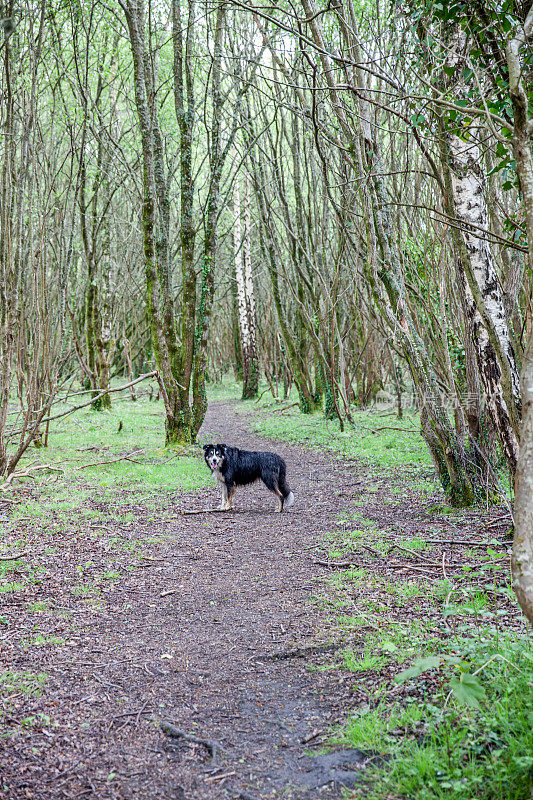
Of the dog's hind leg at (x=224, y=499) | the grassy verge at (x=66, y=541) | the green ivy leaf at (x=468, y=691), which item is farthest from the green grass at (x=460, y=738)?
the dog's hind leg at (x=224, y=499)

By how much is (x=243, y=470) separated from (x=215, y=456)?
0.47 metres

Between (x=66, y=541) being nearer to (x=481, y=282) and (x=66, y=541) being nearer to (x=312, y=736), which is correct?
(x=312, y=736)

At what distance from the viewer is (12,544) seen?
6316mm

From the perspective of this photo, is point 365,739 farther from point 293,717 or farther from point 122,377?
point 122,377

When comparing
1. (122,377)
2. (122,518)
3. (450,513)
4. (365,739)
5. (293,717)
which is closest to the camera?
(365,739)

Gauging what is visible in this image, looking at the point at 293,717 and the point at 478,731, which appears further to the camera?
the point at 293,717

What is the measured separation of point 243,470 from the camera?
322 inches

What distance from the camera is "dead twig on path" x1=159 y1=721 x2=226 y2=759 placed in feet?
9.65

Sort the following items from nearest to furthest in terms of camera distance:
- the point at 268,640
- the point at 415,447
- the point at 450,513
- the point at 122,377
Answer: the point at 268,640
the point at 450,513
the point at 415,447
the point at 122,377

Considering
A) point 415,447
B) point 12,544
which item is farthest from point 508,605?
point 415,447

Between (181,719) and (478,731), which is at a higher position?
(478,731)

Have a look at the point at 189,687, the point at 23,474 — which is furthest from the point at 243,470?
the point at 189,687

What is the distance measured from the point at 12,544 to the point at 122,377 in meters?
34.3

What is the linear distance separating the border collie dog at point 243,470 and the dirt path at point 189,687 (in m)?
1.51
